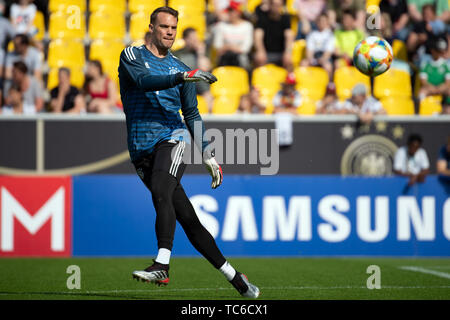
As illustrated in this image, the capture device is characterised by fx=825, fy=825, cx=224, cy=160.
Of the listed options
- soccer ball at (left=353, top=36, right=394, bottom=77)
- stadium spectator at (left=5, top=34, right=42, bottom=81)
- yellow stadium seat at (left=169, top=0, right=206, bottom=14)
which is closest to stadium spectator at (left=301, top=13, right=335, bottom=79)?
yellow stadium seat at (left=169, top=0, right=206, bottom=14)

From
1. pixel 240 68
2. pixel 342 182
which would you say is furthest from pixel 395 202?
pixel 240 68

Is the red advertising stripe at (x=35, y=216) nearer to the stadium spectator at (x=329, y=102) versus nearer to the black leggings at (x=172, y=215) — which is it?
the stadium spectator at (x=329, y=102)

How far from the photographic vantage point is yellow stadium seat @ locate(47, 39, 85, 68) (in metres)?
14.6

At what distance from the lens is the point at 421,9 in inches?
619

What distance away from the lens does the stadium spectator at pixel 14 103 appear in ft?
42.7

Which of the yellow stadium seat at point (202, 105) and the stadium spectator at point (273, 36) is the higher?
the stadium spectator at point (273, 36)

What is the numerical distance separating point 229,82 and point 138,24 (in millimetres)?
2222

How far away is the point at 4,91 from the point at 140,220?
3.42m

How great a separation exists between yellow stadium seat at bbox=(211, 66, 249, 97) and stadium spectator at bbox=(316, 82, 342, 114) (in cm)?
139

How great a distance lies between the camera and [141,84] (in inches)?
256

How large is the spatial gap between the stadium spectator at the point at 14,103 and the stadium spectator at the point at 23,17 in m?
1.82
